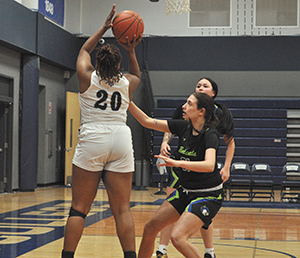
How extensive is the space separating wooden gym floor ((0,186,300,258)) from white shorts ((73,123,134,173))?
51.4 inches

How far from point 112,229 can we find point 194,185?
2.63 metres

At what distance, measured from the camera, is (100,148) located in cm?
278

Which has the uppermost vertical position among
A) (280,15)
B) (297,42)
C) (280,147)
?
(280,15)

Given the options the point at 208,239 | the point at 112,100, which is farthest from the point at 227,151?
the point at 112,100

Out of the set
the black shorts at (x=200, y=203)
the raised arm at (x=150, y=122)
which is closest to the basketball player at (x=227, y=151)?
the raised arm at (x=150, y=122)

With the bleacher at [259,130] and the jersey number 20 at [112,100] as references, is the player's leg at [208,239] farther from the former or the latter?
the bleacher at [259,130]

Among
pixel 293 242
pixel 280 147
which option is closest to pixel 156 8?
pixel 280 147

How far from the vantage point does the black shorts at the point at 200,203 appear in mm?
2689

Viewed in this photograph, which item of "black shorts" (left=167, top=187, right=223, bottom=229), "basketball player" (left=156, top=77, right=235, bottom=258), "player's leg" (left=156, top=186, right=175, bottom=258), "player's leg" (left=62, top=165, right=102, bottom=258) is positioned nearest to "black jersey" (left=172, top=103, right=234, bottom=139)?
"basketball player" (left=156, top=77, right=235, bottom=258)

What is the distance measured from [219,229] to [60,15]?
8.14m

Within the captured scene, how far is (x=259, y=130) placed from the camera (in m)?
11.3

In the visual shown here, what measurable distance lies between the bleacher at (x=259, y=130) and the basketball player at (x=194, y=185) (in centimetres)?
848

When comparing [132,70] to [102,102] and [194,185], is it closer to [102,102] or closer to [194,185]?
[102,102]

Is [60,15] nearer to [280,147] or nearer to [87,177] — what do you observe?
[280,147]
